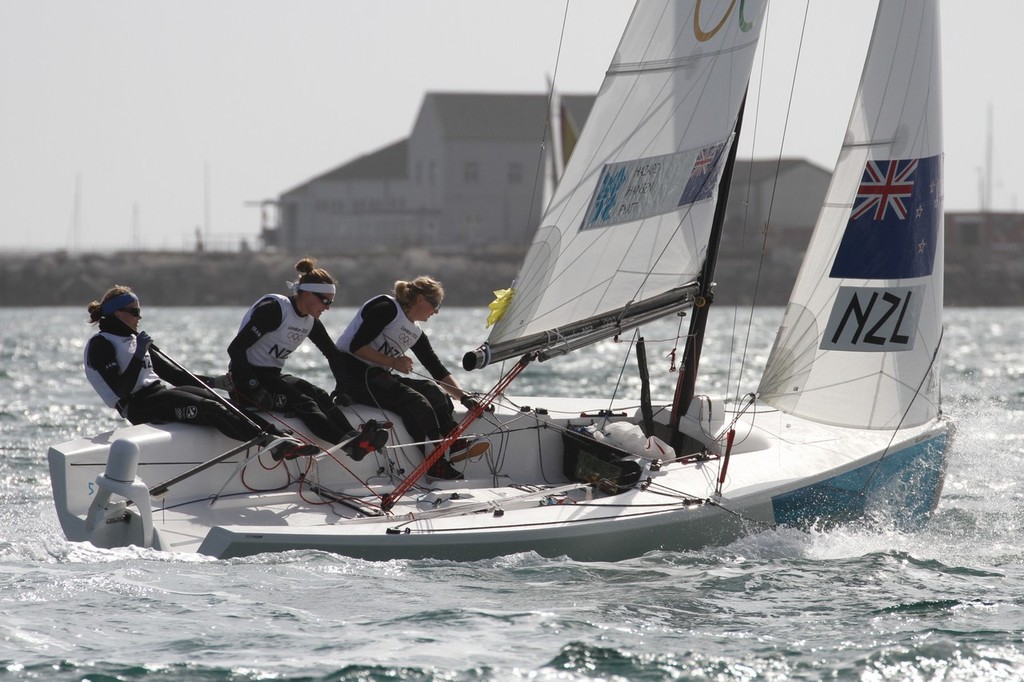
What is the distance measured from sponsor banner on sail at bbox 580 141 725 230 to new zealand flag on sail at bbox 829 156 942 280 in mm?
916

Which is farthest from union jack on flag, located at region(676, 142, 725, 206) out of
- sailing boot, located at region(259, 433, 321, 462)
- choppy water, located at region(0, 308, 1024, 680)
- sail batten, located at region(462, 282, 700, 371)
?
sailing boot, located at region(259, 433, 321, 462)

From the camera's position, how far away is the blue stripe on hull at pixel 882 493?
23.3 ft

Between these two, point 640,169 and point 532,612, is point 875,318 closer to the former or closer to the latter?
point 640,169

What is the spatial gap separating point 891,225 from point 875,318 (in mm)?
546

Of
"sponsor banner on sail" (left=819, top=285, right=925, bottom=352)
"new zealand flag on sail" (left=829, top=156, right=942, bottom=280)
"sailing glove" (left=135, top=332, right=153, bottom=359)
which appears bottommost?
"sailing glove" (left=135, top=332, right=153, bottom=359)

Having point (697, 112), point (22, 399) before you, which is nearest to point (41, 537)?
point (697, 112)

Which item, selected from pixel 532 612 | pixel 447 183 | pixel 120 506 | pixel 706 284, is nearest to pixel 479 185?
pixel 447 183

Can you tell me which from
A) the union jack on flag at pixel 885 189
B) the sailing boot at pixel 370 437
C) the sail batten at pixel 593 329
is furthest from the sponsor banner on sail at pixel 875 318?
the sailing boot at pixel 370 437

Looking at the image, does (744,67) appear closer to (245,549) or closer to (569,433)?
(569,433)

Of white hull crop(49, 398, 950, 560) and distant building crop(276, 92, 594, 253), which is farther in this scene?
distant building crop(276, 92, 594, 253)

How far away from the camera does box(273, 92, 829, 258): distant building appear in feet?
177

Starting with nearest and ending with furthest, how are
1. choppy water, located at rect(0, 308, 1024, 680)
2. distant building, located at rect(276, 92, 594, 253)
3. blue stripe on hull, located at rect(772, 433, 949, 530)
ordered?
choppy water, located at rect(0, 308, 1024, 680), blue stripe on hull, located at rect(772, 433, 949, 530), distant building, located at rect(276, 92, 594, 253)

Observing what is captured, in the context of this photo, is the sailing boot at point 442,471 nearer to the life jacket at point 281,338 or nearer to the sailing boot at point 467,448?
the sailing boot at point 467,448

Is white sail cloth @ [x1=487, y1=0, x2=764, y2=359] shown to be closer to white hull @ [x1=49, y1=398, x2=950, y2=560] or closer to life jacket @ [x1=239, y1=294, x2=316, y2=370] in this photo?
white hull @ [x1=49, y1=398, x2=950, y2=560]
